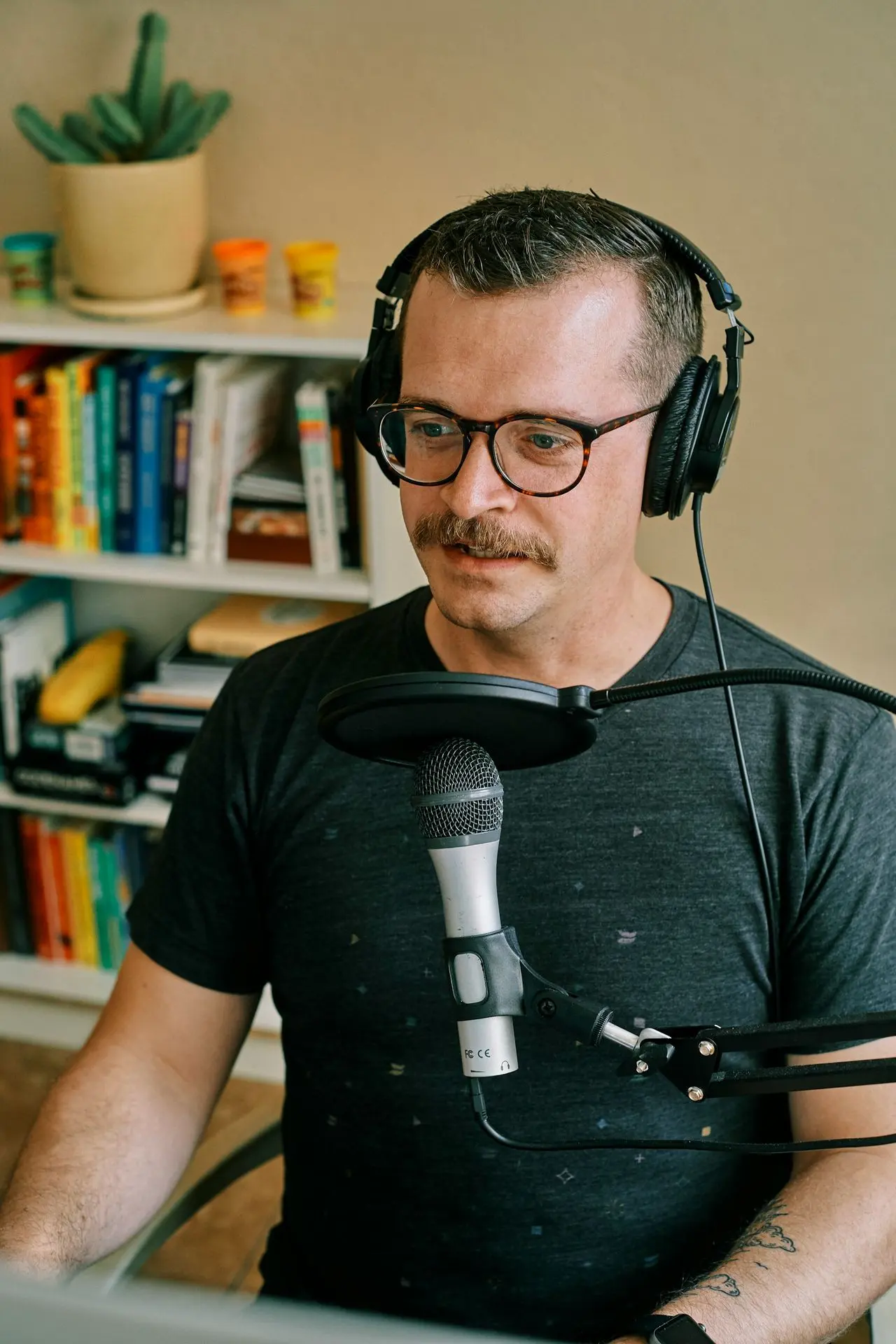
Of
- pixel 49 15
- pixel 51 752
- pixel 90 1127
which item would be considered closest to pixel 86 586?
pixel 51 752

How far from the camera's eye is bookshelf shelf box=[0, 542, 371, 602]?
207 cm

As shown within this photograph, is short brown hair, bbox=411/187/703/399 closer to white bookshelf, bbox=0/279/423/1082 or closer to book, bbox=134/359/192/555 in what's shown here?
white bookshelf, bbox=0/279/423/1082

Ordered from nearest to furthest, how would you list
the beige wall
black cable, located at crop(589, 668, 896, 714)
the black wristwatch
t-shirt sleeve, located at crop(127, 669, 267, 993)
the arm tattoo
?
black cable, located at crop(589, 668, 896, 714) < the black wristwatch < the arm tattoo < t-shirt sleeve, located at crop(127, 669, 267, 993) < the beige wall

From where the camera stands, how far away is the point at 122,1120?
1121 mm

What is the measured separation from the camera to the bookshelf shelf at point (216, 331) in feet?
6.37

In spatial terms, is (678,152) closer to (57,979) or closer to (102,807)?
(102,807)

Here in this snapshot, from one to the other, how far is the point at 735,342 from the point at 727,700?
292 mm

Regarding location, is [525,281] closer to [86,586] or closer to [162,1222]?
[162,1222]

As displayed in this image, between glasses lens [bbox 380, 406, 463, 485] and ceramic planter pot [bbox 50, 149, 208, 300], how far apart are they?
3.52ft

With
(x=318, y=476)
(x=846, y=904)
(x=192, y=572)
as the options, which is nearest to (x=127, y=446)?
(x=192, y=572)

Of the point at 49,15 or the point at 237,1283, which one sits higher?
the point at 49,15

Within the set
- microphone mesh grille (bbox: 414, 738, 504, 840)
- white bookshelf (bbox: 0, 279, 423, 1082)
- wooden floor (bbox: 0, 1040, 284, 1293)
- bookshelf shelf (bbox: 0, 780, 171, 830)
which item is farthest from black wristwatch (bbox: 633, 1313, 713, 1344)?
bookshelf shelf (bbox: 0, 780, 171, 830)

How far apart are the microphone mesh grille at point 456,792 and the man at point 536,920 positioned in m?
0.31

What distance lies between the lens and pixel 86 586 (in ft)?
8.01
